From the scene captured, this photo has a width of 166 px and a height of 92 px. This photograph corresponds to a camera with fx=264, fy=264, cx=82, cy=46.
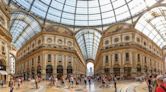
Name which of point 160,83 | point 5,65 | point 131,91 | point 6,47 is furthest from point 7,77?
point 160,83

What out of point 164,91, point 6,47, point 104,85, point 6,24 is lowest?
point 104,85

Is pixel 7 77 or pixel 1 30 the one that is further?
pixel 7 77

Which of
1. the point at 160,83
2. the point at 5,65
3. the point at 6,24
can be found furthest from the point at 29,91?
the point at 160,83

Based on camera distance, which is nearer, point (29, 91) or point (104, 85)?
point (29, 91)

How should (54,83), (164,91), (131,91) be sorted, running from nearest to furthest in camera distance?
(164,91)
(131,91)
(54,83)

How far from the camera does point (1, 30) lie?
138ft

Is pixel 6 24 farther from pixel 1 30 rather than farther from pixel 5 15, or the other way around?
pixel 1 30

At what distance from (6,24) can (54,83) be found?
565 inches

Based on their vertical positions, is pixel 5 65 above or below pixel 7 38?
below

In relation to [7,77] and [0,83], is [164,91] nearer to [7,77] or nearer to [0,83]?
[0,83]

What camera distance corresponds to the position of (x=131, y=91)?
32125 mm

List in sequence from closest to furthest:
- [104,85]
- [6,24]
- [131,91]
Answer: [131,91] < [104,85] < [6,24]

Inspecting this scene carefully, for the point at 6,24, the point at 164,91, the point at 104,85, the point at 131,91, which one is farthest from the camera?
the point at 6,24

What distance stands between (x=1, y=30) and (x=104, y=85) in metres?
18.6
